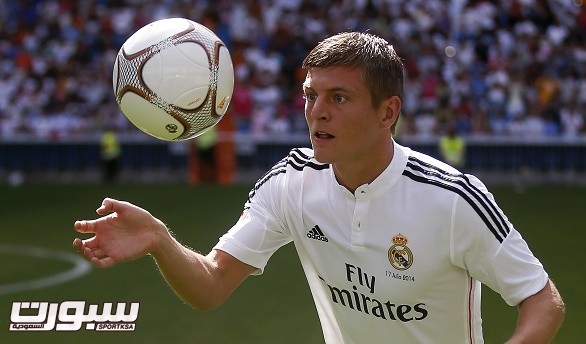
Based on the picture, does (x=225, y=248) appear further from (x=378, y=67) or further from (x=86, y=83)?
(x=86, y=83)

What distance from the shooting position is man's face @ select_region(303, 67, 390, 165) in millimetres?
3658

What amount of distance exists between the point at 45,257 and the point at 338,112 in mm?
9428

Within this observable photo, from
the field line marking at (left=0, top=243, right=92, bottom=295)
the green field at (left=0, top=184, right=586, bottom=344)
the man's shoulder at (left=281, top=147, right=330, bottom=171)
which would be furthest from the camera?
the field line marking at (left=0, top=243, right=92, bottom=295)

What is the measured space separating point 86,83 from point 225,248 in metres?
20.6

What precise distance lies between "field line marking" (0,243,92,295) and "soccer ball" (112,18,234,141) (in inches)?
246

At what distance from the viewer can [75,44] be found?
2550 cm

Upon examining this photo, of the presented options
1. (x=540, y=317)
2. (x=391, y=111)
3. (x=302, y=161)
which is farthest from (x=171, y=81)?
(x=540, y=317)

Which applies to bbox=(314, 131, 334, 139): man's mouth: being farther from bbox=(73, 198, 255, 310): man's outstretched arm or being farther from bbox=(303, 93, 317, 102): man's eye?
bbox=(73, 198, 255, 310): man's outstretched arm

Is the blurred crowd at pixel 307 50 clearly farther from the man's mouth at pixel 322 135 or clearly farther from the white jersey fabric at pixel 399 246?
the man's mouth at pixel 322 135

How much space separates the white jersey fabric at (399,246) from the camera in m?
3.58

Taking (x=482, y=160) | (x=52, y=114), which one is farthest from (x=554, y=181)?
(x=52, y=114)

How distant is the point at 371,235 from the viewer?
3836mm

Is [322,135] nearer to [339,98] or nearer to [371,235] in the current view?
[339,98]

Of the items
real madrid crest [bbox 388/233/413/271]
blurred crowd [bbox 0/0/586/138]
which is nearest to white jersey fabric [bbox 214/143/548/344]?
real madrid crest [bbox 388/233/413/271]
